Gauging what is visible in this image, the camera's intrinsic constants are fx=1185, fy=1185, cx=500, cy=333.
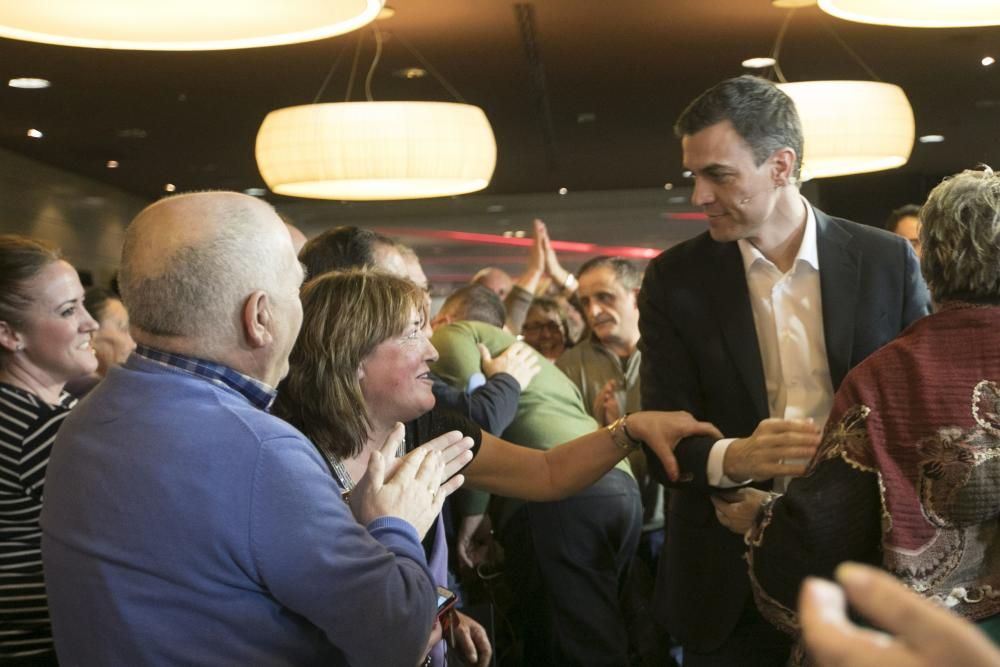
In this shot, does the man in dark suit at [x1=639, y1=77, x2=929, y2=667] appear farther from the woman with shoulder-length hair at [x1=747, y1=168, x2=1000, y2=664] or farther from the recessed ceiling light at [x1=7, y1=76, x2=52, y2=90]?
the recessed ceiling light at [x1=7, y1=76, x2=52, y2=90]

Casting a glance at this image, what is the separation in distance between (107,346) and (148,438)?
3.09 meters

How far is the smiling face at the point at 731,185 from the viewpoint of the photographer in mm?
2443

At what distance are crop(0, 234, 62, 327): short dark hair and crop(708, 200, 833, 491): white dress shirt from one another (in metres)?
1.62

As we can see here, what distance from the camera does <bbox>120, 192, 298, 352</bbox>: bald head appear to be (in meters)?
1.58

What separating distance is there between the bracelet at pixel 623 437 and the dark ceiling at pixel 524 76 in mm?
4726

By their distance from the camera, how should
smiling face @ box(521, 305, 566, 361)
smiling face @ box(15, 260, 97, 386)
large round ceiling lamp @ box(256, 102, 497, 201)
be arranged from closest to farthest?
smiling face @ box(15, 260, 97, 386) < large round ceiling lamp @ box(256, 102, 497, 201) < smiling face @ box(521, 305, 566, 361)

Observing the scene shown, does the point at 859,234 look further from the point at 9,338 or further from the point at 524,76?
the point at 524,76

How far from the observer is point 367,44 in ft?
25.1

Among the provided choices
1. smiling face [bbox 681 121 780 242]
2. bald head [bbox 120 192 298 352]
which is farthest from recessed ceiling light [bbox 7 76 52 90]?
bald head [bbox 120 192 298 352]

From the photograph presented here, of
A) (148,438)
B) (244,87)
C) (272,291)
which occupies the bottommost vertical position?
(148,438)

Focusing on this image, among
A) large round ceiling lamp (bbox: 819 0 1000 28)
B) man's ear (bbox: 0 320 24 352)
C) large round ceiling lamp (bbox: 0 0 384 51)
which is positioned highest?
large round ceiling lamp (bbox: 0 0 384 51)

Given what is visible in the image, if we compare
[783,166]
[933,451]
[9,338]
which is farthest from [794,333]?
[9,338]

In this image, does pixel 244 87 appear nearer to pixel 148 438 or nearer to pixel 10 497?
pixel 10 497

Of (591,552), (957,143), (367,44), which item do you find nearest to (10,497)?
(591,552)
